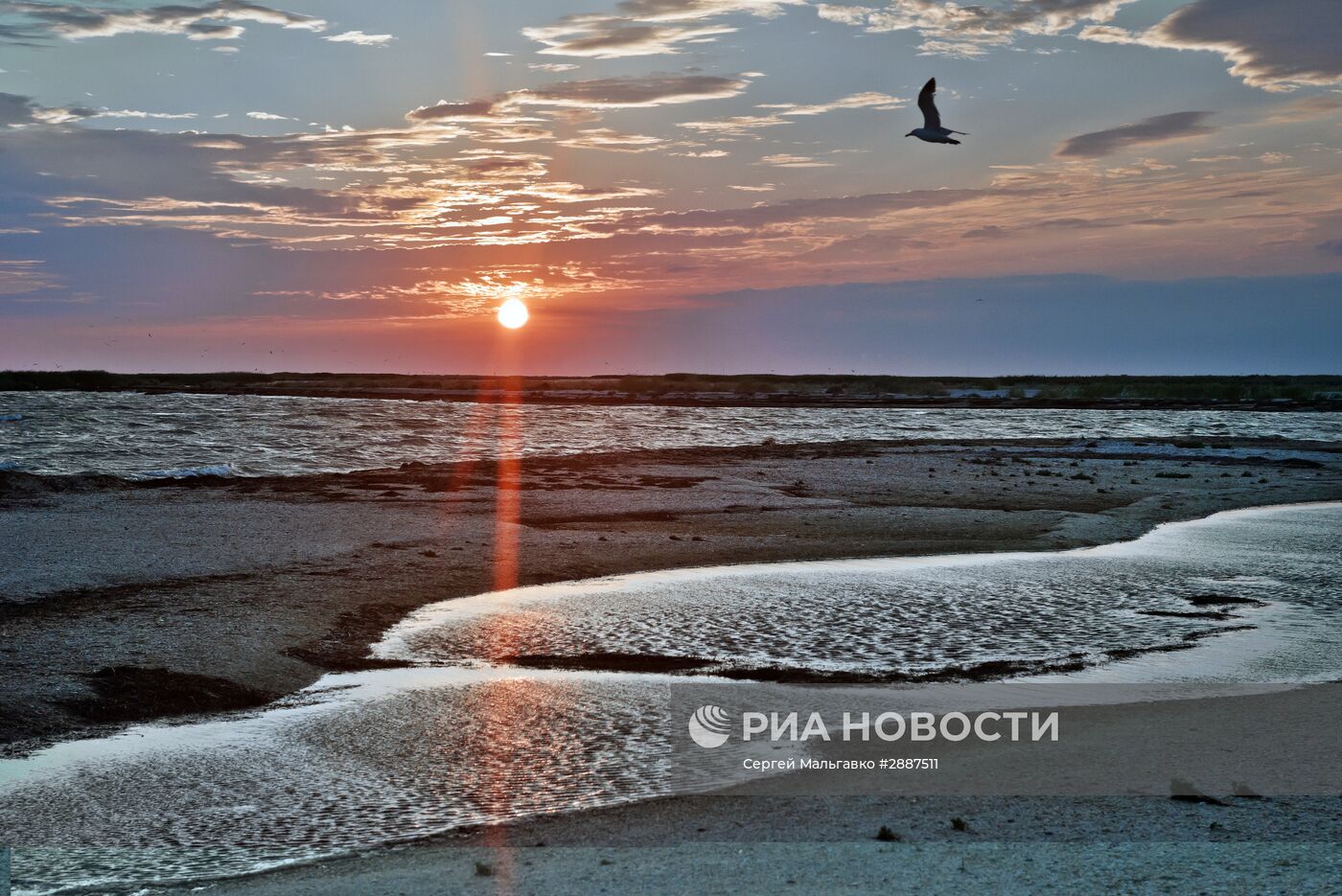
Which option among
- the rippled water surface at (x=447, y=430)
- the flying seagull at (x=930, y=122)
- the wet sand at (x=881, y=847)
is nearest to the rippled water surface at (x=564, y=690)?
the wet sand at (x=881, y=847)

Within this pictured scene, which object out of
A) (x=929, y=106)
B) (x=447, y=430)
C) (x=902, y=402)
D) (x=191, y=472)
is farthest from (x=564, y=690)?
(x=902, y=402)

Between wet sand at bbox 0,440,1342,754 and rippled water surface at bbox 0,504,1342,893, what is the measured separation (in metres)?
1.16

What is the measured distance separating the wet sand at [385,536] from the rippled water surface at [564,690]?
116 cm

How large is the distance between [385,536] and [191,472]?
54.3ft

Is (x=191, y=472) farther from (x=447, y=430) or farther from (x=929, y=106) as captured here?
(x=447, y=430)

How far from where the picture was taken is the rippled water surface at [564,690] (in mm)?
8125

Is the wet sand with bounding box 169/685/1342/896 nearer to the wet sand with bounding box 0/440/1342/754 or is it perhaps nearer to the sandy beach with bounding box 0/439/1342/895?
the sandy beach with bounding box 0/439/1342/895

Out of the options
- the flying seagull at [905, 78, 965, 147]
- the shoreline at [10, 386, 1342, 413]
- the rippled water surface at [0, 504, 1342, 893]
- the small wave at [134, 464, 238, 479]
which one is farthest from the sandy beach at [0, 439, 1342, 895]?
the shoreline at [10, 386, 1342, 413]

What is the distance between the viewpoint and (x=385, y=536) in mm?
23062

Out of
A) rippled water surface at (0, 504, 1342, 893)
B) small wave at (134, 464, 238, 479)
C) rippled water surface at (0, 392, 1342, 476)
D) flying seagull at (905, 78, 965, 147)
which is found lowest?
rippled water surface at (0, 504, 1342, 893)

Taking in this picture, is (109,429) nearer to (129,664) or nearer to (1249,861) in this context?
(129,664)

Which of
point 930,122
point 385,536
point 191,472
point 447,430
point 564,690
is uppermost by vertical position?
point 930,122

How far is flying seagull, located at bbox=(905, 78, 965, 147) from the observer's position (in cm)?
2386

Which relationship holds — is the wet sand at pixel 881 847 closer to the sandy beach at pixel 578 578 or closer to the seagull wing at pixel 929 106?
the sandy beach at pixel 578 578
